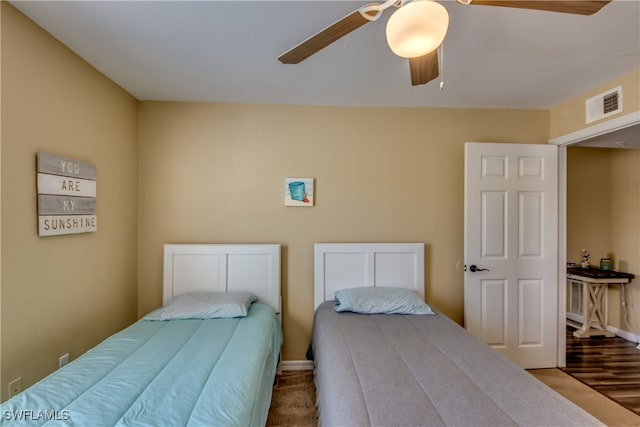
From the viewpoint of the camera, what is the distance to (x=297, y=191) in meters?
2.69

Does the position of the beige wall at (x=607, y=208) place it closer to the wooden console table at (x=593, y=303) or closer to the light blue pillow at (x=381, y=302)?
the wooden console table at (x=593, y=303)

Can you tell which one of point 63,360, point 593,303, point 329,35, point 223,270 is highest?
point 329,35

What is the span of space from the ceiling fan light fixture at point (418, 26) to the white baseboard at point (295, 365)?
2573mm

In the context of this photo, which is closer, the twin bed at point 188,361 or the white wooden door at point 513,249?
the twin bed at point 188,361

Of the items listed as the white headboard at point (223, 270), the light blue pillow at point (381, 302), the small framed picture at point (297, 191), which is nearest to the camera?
the light blue pillow at point (381, 302)

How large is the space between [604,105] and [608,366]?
240 cm

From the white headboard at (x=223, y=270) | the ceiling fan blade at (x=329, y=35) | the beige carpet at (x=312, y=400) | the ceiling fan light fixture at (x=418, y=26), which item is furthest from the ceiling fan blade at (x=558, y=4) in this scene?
the beige carpet at (x=312, y=400)

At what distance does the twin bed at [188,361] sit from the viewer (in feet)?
3.82

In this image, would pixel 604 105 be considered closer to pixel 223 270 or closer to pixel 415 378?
pixel 415 378

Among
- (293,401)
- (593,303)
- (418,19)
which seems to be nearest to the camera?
(418,19)

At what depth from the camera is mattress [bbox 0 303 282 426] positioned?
1141 mm

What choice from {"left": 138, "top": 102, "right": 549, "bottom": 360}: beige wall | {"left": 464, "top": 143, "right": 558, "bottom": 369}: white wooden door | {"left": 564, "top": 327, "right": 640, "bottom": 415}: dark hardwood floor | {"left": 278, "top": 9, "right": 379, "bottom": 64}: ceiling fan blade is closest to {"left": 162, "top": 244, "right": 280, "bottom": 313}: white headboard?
{"left": 138, "top": 102, "right": 549, "bottom": 360}: beige wall

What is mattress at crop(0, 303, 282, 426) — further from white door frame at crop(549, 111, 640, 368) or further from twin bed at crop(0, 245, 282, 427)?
white door frame at crop(549, 111, 640, 368)

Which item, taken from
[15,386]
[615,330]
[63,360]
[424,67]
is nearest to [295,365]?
[63,360]
